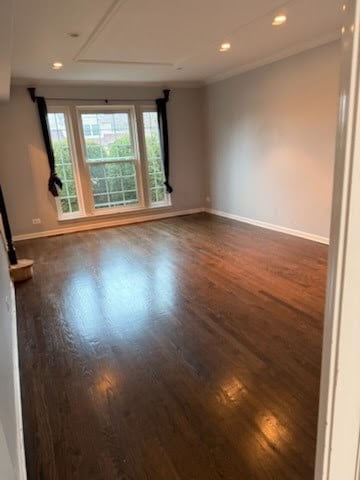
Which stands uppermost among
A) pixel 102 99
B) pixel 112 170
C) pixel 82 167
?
pixel 102 99

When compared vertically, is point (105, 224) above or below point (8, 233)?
below

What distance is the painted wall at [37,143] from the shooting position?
5172 millimetres

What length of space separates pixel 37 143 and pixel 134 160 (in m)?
1.69

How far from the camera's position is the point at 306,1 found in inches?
111

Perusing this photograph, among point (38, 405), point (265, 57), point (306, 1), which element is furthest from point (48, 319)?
point (265, 57)

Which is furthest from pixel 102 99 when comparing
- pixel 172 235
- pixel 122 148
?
pixel 172 235

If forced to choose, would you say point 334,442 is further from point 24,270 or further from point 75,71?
point 75,71

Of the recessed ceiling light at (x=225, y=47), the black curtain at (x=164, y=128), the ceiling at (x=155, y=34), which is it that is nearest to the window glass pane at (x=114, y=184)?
the black curtain at (x=164, y=128)

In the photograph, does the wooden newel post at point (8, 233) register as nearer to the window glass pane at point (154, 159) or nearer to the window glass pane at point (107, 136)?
the window glass pane at point (107, 136)

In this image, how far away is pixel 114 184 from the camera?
6.15 m

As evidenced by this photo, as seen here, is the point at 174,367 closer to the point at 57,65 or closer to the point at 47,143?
the point at 57,65

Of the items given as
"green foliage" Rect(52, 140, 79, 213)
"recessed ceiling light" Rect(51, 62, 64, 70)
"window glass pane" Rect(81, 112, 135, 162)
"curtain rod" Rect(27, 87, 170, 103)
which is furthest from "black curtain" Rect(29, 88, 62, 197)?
"recessed ceiling light" Rect(51, 62, 64, 70)

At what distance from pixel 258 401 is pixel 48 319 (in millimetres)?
1912

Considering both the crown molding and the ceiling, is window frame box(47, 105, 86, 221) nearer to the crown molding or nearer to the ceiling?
the ceiling
